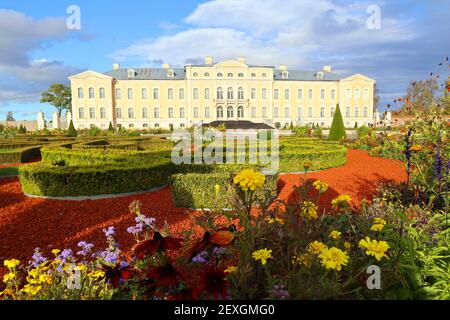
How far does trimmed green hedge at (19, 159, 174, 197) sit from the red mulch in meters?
0.23

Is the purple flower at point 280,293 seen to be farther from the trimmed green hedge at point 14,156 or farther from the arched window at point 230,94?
the arched window at point 230,94

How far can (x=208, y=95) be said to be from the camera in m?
41.4

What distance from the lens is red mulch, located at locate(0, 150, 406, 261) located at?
4.13 meters

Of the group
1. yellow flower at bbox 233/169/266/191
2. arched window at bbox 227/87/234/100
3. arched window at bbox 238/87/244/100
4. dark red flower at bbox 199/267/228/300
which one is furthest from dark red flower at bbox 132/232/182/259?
arched window at bbox 238/87/244/100

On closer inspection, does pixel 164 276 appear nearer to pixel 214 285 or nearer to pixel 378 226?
pixel 214 285

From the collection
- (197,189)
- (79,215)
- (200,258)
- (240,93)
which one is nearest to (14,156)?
(79,215)

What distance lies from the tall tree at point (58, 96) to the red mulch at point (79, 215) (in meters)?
48.7

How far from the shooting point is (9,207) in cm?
565

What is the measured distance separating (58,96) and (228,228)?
5588 cm

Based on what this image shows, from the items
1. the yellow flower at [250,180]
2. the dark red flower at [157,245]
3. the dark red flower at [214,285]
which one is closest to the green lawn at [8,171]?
the dark red flower at [157,245]

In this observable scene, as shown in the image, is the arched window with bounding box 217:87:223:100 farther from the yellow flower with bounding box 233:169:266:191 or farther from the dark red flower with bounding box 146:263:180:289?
the dark red flower with bounding box 146:263:180:289

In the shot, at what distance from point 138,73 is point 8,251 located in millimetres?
41157

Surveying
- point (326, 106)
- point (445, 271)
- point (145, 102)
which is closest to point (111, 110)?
point (145, 102)
